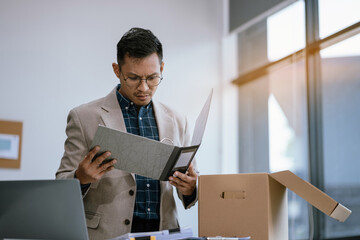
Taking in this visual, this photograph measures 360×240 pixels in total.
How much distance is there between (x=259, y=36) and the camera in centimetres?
411

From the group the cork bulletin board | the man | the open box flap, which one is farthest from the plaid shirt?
the cork bulletin board

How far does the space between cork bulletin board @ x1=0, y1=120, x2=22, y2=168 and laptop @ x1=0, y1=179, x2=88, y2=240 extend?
228 centimetres

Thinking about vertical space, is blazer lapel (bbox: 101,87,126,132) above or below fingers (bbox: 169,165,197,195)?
above

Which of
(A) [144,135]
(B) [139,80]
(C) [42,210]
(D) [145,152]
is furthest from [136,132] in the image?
(C) [42,210]

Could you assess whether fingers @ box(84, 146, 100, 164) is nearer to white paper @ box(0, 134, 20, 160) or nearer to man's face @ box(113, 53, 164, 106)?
man's face @ box(113, 53, 164, 106)

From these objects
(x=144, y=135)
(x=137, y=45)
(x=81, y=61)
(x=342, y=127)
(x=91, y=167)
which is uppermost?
(x=81, y=61)

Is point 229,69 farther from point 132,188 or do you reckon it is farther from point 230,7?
point 132,188

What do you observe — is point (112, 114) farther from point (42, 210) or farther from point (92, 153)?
point (42, 210)

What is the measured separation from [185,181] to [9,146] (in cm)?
210

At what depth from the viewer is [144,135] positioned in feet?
6.36

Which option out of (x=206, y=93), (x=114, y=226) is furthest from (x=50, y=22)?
(x=114, y=226)

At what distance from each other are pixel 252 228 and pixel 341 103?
182 cm

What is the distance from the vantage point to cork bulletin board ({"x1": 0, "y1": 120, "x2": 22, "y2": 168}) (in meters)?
3.50

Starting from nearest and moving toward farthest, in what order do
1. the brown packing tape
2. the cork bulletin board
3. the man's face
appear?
the brown packing tape → the man's face → the cork bulletin board
